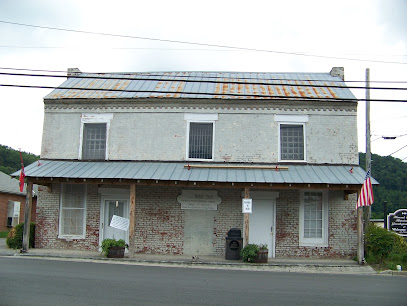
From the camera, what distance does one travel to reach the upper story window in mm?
17656

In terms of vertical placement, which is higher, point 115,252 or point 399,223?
point 399,223

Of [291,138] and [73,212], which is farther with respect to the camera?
[73,212]

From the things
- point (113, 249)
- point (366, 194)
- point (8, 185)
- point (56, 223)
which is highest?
point (8, 185)

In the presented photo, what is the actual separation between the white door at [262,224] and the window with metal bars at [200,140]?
113 inches

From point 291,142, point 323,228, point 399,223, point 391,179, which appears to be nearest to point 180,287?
point 323,228

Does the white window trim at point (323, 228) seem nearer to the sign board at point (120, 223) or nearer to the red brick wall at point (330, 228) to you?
the red brick wall at point (330, 228)

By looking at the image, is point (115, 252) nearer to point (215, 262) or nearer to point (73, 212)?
point (73, 212)

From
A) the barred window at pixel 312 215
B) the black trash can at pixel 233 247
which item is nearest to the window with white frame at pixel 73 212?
the black trash can at pixel 233 247

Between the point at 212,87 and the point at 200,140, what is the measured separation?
8.86ft

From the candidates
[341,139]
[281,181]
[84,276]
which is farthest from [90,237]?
[341,139]

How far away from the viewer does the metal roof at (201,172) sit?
623 inches

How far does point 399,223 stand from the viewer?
18203 mm

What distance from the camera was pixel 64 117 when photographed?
18688mm

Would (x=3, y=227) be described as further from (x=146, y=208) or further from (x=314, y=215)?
(x=314, y=215)
